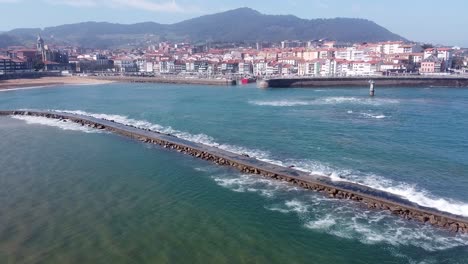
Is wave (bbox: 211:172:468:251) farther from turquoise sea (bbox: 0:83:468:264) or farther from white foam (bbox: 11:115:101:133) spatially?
white foam (bbox: 11:115:101:133)

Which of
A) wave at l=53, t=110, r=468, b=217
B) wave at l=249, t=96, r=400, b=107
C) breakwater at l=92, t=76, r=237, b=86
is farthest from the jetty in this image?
wave at l=53, t=110, r=468, b=217

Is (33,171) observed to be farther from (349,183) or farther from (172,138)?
(349,183)

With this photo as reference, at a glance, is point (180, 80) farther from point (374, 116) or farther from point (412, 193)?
Answer: point (412, 193)

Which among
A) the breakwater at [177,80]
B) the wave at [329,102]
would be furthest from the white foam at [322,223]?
the breakwater at [177,80]

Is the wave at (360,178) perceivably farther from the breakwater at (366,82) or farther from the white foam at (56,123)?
the breakwater at (366,82)

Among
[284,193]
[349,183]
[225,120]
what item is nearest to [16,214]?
[284,193]
